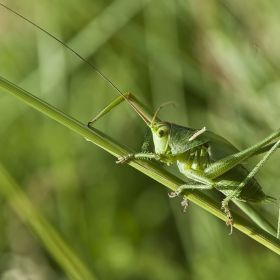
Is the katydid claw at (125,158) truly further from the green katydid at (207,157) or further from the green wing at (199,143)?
the green wing at (199,143)

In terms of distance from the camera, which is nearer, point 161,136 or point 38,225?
point 38,225

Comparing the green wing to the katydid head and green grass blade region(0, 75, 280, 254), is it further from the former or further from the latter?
green grass blade region(0, 75, 280, 254)

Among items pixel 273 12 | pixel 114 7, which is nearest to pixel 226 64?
pixel 273 12

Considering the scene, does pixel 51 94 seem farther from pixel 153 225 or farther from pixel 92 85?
pixel 153 225

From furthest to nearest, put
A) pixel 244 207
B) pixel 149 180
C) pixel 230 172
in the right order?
pixel 149 180 < pixel 230 172 < pixel 244 207

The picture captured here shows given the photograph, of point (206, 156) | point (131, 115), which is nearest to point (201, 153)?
point (206, 156)

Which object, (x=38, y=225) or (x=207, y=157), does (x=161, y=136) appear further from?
(x=38, y=225)

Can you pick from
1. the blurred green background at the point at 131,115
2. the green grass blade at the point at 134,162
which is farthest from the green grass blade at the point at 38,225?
the blurred green background at the point at 131,115
